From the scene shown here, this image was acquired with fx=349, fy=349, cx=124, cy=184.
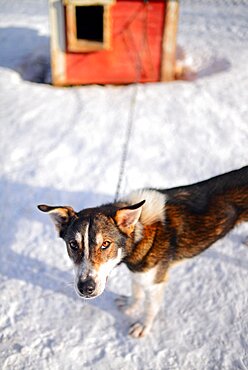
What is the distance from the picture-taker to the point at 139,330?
125 inches

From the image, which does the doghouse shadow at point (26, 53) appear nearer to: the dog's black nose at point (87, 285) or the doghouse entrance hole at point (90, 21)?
the doghouse entrance hole at point (90, 21)

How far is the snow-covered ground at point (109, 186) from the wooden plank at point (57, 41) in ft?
0.99

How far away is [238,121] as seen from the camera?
5703 mm

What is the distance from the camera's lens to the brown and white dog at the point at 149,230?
8.04 feet

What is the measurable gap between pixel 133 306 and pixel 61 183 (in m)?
1.97

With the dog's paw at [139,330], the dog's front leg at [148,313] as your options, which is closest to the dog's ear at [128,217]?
the dog's front leg at [148,313]

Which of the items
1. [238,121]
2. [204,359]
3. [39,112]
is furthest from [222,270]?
[39,112]

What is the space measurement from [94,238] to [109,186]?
217 centimetres

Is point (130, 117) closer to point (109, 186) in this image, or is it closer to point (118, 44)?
point (118, 44)

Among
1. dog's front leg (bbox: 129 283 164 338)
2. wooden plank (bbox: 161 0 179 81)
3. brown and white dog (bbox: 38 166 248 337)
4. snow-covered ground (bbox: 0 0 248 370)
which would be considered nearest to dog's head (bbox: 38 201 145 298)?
brown and white dog (bbox: 38 166 248 337)

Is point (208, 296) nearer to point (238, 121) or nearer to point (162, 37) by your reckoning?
point (238, 121)

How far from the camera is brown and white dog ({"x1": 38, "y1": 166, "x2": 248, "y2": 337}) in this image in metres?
2.45

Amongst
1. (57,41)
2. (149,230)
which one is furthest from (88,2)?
(149,230)

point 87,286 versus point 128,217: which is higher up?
point 128,217
